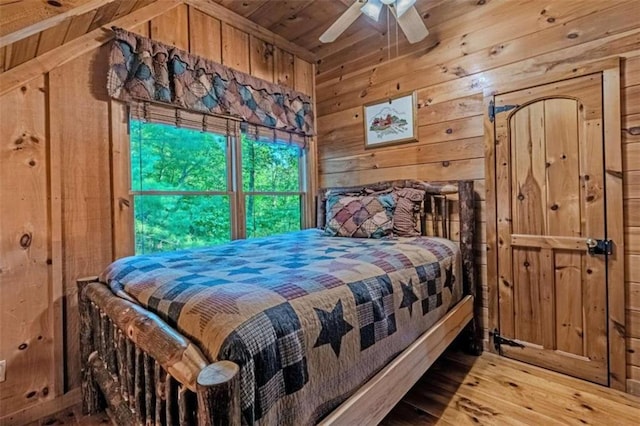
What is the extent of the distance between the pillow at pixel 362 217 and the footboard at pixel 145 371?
1.70m

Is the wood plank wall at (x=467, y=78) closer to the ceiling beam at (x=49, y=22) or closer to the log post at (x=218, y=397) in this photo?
the ceiling beam at (x=49, y=22)

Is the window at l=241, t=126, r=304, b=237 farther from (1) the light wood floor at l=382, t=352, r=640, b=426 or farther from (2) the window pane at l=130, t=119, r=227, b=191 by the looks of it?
(1) the light wood floor at l=382, t=352, r=640, b=426

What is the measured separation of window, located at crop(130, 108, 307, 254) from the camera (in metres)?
2.34

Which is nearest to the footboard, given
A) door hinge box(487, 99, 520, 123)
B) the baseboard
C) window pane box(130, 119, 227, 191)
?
the baseboard

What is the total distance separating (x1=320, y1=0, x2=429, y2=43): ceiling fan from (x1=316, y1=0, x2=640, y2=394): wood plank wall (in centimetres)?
63

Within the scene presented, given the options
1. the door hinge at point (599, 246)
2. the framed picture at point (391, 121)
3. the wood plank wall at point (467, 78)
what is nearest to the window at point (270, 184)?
the wood plank wall at point (467, 78)

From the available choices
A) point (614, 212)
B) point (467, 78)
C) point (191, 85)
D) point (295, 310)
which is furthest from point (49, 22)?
point (614, 212)

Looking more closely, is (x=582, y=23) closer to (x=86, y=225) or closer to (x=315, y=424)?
(x=315, y=424)

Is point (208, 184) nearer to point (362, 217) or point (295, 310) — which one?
point (362, 217)

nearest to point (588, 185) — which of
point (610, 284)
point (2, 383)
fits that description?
point (610, 284)

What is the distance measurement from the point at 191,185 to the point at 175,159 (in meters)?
0.23

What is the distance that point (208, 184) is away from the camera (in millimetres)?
2691

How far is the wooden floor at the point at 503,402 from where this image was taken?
1670 mm

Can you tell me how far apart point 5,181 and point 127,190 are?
0.60 meters
